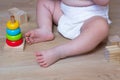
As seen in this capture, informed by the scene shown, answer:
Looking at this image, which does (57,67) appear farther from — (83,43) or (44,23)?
(44,23)

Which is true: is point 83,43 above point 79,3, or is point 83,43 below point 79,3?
below

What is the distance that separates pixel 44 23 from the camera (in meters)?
1.08

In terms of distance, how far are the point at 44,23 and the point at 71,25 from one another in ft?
0.39

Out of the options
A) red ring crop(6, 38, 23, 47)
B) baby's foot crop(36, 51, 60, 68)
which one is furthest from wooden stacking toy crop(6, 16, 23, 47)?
baby's foot crop(36, 51, 60, 68)

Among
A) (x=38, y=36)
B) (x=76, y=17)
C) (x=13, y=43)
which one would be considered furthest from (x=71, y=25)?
(x=13, y=43)

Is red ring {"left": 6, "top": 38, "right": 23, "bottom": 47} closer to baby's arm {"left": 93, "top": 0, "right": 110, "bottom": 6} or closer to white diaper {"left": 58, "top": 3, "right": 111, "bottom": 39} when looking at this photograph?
white diaper {"left": 58, "top": 3, "right": 111, "bottom": 39}

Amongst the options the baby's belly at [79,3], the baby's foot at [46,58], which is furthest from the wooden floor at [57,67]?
the baby's belly at [79,3]

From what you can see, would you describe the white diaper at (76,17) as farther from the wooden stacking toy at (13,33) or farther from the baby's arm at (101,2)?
the wooden stacking toy at (13,33)

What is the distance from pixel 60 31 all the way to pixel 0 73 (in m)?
0.31

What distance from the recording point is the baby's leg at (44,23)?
1023mm

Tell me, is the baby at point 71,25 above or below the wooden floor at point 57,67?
above

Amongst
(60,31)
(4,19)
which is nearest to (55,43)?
(60,31)

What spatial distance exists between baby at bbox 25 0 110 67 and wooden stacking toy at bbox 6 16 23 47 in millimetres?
42

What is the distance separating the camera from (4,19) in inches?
47.3
